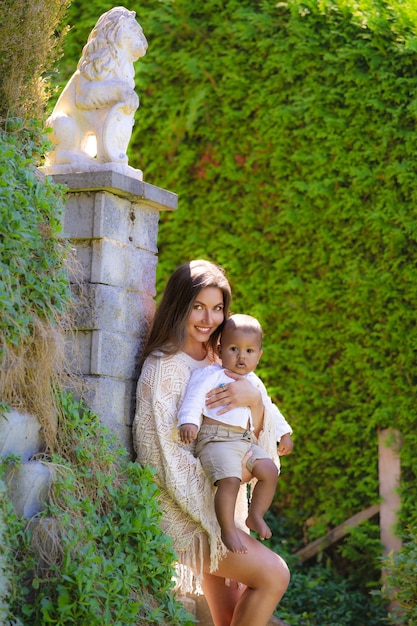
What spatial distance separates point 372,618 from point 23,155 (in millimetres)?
3647

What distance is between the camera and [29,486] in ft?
11.1

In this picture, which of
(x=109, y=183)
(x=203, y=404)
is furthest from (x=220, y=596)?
(x=109, y=183)

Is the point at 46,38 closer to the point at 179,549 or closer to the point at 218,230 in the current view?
the point at 179,549

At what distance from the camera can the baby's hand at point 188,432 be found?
12.2ft

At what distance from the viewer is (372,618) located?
569 cm

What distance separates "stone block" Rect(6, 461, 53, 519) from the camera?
11.0 feet

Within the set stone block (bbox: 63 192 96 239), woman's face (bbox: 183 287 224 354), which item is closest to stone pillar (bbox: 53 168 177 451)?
stone block (bbox: 63 192 96 239)

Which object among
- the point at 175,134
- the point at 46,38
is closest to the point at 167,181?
the point at 175,134

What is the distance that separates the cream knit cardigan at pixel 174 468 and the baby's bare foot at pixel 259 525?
0.54 feet

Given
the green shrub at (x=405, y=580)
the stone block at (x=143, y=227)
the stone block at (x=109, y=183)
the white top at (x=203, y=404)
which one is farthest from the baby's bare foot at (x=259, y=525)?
the green shrub at (x=405, y=580)

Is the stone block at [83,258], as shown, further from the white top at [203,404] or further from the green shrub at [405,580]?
the green shrub at [405,580]

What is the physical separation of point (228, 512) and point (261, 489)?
24cm

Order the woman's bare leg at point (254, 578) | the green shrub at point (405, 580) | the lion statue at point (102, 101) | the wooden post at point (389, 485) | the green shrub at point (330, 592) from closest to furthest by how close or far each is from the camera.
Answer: the woman's bare leg at point (254, 578) → the lion statue at point (102, 101) → the green shrub at point (405, 580) → the green shrub at point (330, 592) → the wooden post at point (389, 485)

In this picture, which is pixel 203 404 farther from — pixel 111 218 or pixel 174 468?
pixel 111 218
